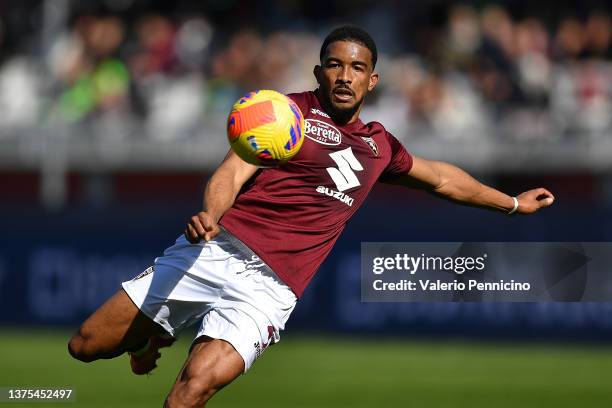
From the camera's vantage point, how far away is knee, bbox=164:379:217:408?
7.46m

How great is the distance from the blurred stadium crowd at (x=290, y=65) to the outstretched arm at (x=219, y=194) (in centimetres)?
1076

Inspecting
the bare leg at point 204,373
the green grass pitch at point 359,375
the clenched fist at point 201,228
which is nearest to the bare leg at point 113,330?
the bare leg at point 204,373

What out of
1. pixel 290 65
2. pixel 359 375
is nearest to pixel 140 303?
pixel 359 375

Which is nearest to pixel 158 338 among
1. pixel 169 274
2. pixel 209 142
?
pixel 169 274

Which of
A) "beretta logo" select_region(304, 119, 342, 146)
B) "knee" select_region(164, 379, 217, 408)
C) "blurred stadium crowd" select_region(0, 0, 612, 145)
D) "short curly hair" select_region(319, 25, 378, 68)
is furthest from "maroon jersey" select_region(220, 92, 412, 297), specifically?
"blurred stadium crowd" select_region(0, 0, 612, 145)

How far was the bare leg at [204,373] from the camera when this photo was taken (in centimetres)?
747

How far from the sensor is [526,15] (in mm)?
20016

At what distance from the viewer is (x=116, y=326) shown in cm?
833

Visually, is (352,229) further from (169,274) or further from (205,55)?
(169,274)

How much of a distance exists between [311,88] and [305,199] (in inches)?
441

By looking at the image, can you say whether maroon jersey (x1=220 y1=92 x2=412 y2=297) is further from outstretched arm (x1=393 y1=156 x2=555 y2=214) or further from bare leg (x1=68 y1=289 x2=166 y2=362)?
bare leg (x1=68 y1=289 x2=166 y2=362)

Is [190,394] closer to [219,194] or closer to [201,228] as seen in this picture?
[201,228]

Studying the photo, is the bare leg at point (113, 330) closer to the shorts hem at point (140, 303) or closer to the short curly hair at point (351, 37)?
the shorts hem at point (140, 303)

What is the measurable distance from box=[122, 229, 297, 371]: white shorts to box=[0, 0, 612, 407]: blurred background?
5.47 meters
